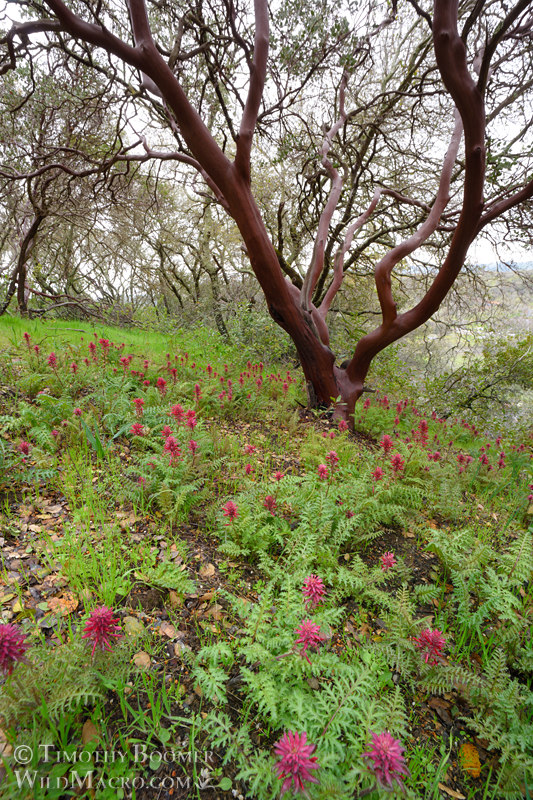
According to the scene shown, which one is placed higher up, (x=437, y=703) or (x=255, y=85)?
(x=255, y=85)

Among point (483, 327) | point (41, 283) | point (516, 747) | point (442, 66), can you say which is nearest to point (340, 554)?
point (516, 747)

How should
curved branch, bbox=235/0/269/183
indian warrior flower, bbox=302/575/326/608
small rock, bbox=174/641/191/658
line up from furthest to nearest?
curved branch, bbox=235/0/269/183 → small rock, bbox=174/641/191/658 → indian warrior flower, bbox=302/575/326/608

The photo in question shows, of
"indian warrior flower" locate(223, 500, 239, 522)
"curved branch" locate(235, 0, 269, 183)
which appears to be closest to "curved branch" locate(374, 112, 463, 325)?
"curved branch" locate(235, 0, 269, 183)

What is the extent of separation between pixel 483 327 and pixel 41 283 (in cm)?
1364

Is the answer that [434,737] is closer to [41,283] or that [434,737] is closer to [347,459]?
[347,459]

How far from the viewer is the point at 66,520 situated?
2.33 metres

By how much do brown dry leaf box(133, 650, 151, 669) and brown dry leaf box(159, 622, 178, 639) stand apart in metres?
0.13

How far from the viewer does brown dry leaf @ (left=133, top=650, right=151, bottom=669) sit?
1570 millimetres

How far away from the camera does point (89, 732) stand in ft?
4.30

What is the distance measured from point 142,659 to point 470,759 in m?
1.52

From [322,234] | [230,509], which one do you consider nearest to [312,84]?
[322,234]

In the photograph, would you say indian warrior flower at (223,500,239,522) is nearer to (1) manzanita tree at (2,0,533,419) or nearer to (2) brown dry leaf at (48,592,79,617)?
(2) brown dry leaf at (48,592,79,617)

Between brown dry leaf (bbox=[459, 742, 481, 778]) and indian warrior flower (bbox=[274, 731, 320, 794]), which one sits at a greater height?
indian warrior flower (bbox=[274, 731, 320, 794])

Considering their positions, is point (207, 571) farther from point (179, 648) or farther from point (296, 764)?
point (296, 764)
